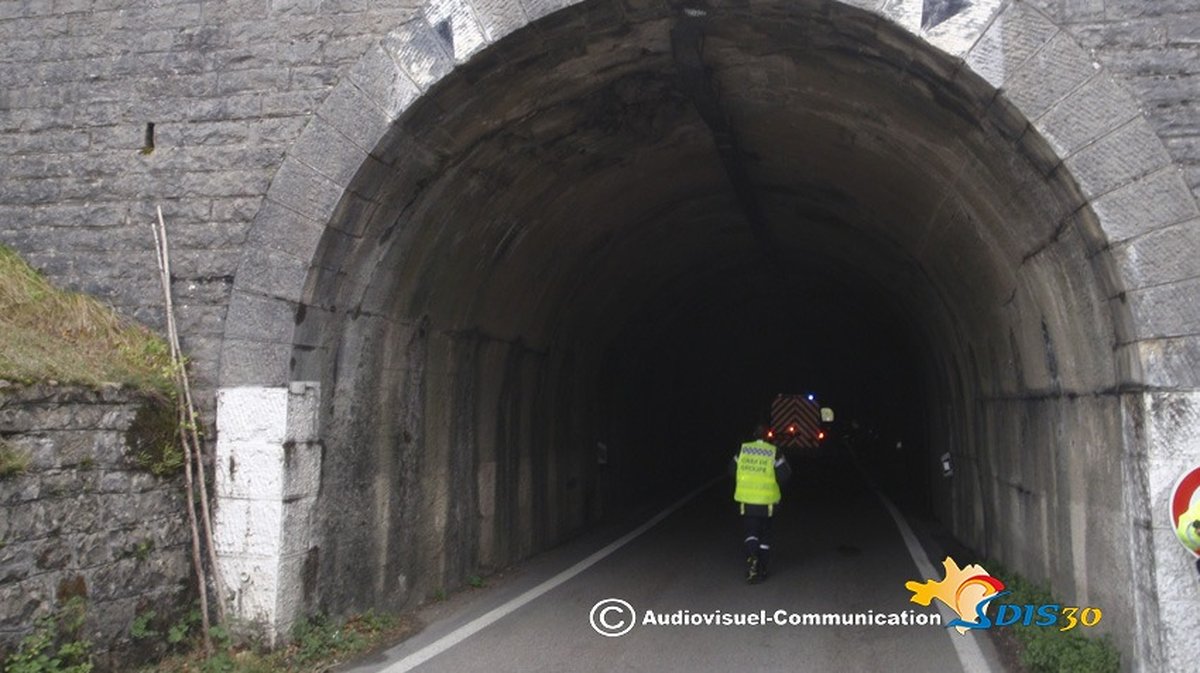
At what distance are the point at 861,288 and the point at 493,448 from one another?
7.94 metres

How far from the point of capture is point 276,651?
639 cm

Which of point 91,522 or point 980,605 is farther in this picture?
point 980,605

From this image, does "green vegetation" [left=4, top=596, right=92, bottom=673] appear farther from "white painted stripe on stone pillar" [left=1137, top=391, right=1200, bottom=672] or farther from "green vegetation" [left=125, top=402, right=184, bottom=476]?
"white painted stripe on stone pillar" [left=1137, top=391, right=1200, bottom=672]

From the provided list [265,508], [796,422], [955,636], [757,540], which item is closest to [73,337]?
[265,508]

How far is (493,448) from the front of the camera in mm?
9867

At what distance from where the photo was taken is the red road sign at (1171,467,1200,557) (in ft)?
16.1

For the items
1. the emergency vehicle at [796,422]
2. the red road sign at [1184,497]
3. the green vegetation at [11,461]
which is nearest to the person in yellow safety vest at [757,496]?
the red road sign at [1184,497]

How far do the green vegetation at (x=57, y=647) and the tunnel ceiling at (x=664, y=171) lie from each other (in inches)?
101

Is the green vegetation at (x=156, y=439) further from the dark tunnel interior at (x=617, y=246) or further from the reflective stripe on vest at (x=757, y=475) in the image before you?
the reflective stripe on vest at (x=757, y=475)

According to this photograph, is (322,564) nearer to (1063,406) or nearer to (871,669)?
(871,669)

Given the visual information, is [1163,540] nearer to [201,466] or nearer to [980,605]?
[980,605]

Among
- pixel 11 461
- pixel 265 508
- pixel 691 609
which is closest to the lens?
pixel 11 461

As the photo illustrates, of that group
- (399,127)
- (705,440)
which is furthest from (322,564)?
(705,440)

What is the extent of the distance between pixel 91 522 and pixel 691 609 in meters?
4.67
